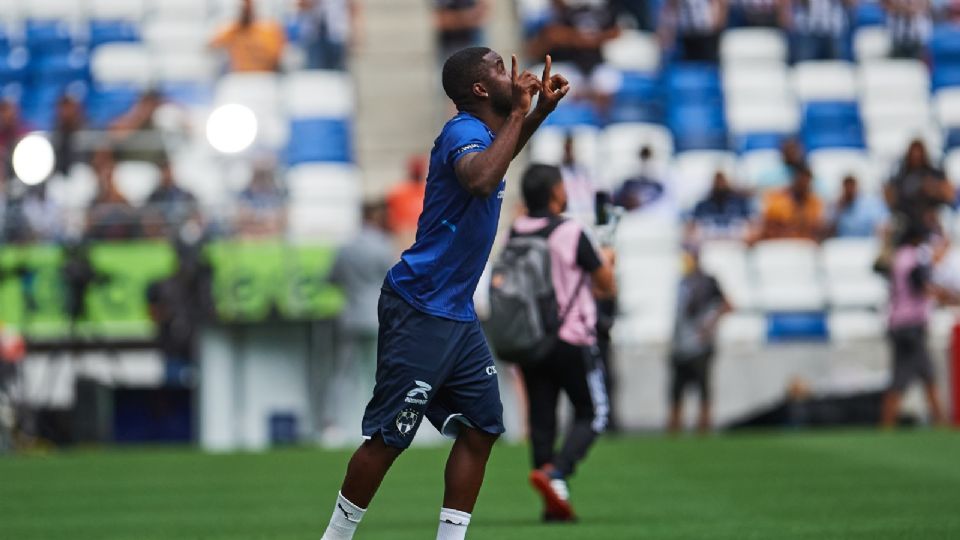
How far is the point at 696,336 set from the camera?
2120 centimetres

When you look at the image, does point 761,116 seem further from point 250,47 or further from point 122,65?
point 122,65

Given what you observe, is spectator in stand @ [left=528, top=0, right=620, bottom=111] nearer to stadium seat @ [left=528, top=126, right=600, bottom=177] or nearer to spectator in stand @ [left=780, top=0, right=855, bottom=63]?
stadium seat @ [left=528, top=126, right=600, bottom=177]

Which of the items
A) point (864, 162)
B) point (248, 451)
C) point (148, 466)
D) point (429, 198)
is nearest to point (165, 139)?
point (248, 451)

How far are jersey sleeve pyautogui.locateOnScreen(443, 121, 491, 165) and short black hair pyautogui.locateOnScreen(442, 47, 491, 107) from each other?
18cm

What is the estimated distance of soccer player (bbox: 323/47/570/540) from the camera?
739cm

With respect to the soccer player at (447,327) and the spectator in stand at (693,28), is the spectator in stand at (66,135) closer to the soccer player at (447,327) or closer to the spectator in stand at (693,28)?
the spectator in stand at (693,28)

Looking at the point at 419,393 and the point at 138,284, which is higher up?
the point at 419,393

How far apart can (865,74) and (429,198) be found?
21.0 meters

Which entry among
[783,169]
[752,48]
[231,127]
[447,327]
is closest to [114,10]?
[231,127]

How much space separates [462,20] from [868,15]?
21.7 ft

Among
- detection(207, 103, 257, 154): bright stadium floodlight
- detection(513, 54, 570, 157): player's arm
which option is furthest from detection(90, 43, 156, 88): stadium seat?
detection(513, 54, 570, 157): player's arm

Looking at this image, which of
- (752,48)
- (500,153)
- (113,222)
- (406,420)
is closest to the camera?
(500,153)

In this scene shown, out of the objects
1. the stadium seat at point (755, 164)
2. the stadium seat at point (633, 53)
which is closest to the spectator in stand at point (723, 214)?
the stadium seat at point (755, 164)

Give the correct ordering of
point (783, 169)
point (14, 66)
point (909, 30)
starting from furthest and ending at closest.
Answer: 1. point (909, 30)
2. point (14, 66)
3. point (783, 169)
